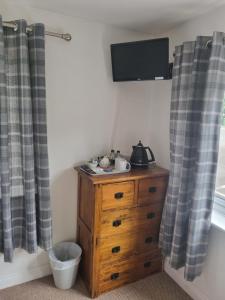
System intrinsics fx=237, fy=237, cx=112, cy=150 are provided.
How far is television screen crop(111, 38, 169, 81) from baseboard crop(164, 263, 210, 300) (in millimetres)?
1671

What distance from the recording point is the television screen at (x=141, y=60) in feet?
5.44

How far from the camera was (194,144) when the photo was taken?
1.62 metres

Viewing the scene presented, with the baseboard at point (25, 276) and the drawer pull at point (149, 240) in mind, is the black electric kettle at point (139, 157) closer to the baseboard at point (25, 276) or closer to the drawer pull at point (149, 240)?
the drawer pull at point (149, 240)

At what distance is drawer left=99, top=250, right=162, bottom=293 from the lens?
192cm

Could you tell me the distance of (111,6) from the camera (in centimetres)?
163

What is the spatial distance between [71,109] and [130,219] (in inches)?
40.1

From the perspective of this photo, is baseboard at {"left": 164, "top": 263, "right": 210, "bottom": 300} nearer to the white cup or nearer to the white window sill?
the white window sill

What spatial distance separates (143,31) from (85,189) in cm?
150

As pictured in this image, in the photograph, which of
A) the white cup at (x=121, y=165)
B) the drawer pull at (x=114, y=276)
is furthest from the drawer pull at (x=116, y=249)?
the white cup at (x=121, y=165)

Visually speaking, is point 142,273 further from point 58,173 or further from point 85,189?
point 58,173


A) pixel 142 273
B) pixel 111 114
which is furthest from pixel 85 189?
pixel 142 273

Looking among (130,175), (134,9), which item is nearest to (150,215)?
(130,175)

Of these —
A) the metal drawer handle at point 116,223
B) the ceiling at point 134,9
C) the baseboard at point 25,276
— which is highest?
the ceiling at point 134,9

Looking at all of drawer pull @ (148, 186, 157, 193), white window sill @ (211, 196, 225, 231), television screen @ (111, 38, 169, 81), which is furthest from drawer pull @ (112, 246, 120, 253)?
television screen @ (111, 38, 169, 81)
